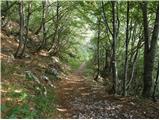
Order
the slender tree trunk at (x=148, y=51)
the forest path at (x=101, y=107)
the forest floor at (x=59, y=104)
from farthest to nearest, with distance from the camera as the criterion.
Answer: the slender tree trunk at (x=148, y=51) → the forest path at (x=101, y=107) → the forest floor at (x=59, y=104)

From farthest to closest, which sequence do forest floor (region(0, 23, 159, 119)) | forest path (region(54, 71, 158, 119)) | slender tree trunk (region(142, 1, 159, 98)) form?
→ slender tree trunk (region(142, 1, 159, 98)) < forest path (region(54, 71, 158, 119)) < forest floor (region(0, 23, 159, 119))

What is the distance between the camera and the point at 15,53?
728 inches

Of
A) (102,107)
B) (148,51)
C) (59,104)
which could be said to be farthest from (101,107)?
(148,51)

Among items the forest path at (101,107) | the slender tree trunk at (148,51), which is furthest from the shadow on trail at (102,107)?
the slender tree trunk at (148,51)

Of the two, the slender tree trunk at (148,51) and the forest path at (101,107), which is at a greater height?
the slender tree trunk at (148,51)

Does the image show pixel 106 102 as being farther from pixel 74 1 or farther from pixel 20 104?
pixel 74 1

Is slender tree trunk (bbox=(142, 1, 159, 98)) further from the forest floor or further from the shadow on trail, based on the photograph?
the shadow on trail

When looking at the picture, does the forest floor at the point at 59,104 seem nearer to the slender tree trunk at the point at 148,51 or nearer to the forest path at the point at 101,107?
the forest path at the point at 101,107

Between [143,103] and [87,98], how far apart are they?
120 inches

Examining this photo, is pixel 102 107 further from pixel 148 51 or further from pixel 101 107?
pixel 148 51

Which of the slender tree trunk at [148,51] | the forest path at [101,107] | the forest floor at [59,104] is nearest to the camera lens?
the forest floor at [59,104]

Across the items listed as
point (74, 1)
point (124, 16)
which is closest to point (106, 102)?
point (124, 16)

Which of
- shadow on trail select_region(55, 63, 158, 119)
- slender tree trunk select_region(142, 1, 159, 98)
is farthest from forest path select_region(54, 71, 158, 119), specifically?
slender tree trunk select_region(142, 1, 159, 98)

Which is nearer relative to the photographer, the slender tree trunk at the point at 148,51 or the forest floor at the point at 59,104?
the forest floor at the point at 59,104
